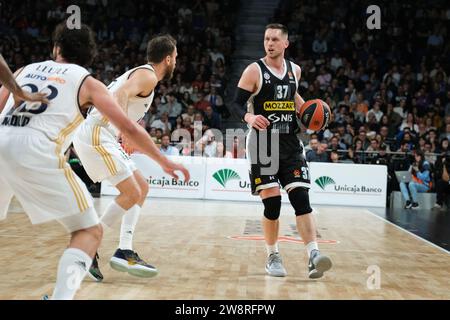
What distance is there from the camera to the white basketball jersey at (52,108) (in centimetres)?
356

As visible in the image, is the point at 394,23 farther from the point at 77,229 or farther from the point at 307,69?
the point at 77,229

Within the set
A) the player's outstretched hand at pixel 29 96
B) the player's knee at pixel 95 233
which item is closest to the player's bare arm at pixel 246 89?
the player's knee at pixel 95 233

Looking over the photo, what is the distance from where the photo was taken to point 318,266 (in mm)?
5273

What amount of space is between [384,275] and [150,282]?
6.67ft

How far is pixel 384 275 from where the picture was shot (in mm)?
5746

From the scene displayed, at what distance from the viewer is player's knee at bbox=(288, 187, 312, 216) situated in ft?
18.8

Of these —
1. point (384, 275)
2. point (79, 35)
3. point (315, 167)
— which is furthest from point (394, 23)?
point (79, 35)

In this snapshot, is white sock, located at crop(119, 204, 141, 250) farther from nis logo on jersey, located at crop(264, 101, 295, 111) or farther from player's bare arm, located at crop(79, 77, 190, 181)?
player's bare arm, located at crop(79, 77, 190, 181)

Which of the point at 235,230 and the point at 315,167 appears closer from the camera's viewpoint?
the point at 235,230

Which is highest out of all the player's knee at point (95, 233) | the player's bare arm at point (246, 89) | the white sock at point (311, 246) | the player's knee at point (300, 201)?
the player's bare arm at point (246, 89)

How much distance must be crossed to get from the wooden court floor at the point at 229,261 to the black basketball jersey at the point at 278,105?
1164 mm

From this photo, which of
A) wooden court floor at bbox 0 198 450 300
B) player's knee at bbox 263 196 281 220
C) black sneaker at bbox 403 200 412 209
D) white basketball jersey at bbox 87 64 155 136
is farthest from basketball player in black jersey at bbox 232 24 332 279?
black sneaker at bbox 403 200 412 209

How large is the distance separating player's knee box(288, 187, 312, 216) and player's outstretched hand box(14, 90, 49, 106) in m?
2.76

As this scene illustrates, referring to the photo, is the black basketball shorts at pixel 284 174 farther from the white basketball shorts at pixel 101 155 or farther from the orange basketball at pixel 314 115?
the white basketball shorts at pixel 101 155
